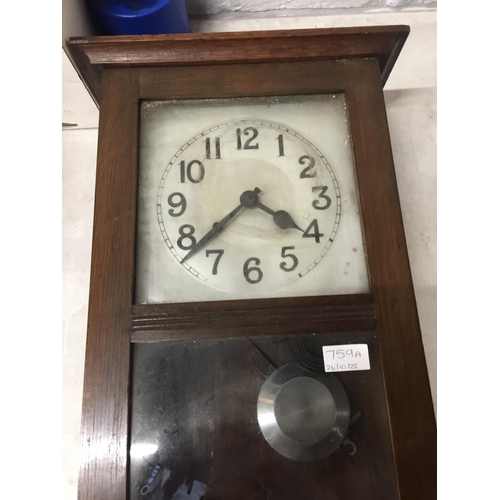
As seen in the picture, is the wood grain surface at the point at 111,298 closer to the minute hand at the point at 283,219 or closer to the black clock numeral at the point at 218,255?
the black clock numeral at the point at 218,255

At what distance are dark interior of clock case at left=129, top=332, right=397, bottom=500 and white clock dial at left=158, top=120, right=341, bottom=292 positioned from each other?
117mm

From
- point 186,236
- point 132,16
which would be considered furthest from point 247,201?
point 132,16

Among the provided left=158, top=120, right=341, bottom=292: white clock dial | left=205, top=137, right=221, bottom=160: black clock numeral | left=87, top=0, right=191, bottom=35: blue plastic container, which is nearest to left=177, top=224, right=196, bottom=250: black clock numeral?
left=158, top=120, right=341, bottom=292: white clock dial

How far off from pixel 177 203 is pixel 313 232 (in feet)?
0.74

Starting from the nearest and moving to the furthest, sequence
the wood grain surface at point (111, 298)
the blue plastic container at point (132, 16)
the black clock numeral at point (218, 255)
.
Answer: the wood grain surface at point (111, 298)
the black clock numeral at point (218, 255)
the blue plastic container at point (132, 16)

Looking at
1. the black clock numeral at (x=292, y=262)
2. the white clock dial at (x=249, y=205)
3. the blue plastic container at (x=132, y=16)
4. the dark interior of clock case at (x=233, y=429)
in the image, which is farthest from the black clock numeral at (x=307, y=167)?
the blue plastic container at (x=132, y=16)

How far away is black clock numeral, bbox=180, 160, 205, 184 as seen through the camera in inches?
29.5

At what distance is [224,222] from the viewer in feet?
2.39

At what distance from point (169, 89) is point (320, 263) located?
15.1 inches

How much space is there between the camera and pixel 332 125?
0.77 metres

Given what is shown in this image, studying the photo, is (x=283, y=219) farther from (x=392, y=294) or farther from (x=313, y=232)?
(x=392, y=294)

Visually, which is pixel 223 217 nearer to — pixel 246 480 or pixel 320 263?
pixel 320 263

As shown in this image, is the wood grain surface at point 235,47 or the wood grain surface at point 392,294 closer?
the wood grain surface at point 392,294

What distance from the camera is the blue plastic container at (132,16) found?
0.84 m
